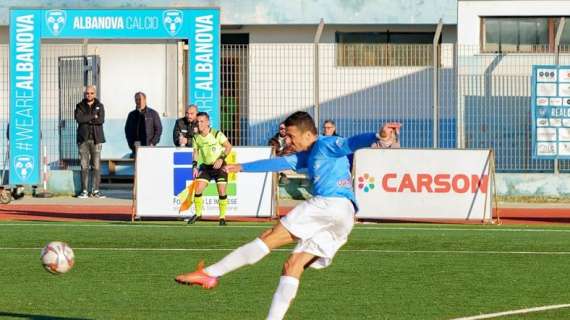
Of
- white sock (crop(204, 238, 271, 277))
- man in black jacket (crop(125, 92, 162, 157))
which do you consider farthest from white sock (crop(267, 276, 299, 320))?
man in black jacket (crop(125, 92, 162, 157))

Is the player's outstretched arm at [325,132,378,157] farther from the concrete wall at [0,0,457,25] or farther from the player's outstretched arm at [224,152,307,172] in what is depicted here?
the concrete wall at [0,0,457,25]


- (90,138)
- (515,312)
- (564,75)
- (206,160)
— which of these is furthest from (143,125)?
(515,312)

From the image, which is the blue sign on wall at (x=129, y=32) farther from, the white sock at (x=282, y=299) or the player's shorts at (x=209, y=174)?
the white sock at (x=282, y=299)

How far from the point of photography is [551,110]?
85.8ft

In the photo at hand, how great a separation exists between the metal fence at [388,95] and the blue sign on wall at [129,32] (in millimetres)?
798

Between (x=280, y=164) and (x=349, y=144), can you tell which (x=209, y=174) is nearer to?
(x=280, y=164)

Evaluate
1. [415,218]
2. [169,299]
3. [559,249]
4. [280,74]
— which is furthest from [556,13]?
[169,299]

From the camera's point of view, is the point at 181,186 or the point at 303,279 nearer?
the point at 303,279

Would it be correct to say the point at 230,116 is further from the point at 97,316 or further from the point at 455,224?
the point at 97,316

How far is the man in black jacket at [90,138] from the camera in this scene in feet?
88.4

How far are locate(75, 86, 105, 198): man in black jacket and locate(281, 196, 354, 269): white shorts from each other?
17.2 meters

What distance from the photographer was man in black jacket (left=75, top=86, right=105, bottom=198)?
2694 cm

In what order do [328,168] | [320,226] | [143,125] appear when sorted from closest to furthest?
[320,226] → [328,168] → [143,125]

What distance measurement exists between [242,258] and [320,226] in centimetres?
63
